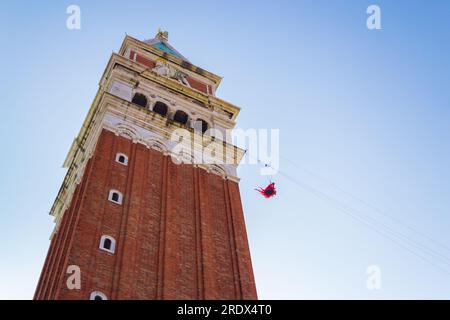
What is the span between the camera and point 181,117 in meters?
31.0

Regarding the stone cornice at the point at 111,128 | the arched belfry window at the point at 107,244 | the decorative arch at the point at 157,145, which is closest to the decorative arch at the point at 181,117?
the stone cornice at the point at 111,128

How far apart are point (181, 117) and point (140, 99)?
88.0 inches

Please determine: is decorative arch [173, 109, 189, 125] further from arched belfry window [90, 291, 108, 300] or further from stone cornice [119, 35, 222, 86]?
arched belfry window [90, 291, 108, 300]

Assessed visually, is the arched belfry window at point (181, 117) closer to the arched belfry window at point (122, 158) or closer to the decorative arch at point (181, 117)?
the decorative arch at point (181, 117)

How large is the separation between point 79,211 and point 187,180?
6266 millimetres

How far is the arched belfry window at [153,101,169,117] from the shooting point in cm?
3054

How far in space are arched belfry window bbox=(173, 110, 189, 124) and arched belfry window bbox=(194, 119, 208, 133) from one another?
→ 0.57m

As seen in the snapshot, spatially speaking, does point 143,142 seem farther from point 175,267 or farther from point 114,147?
point 175,267

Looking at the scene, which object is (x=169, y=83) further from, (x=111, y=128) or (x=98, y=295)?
(x=98, y=295)

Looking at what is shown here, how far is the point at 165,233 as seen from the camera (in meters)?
21.7

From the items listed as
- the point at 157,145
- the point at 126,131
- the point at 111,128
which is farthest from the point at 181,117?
the point at 111,128
